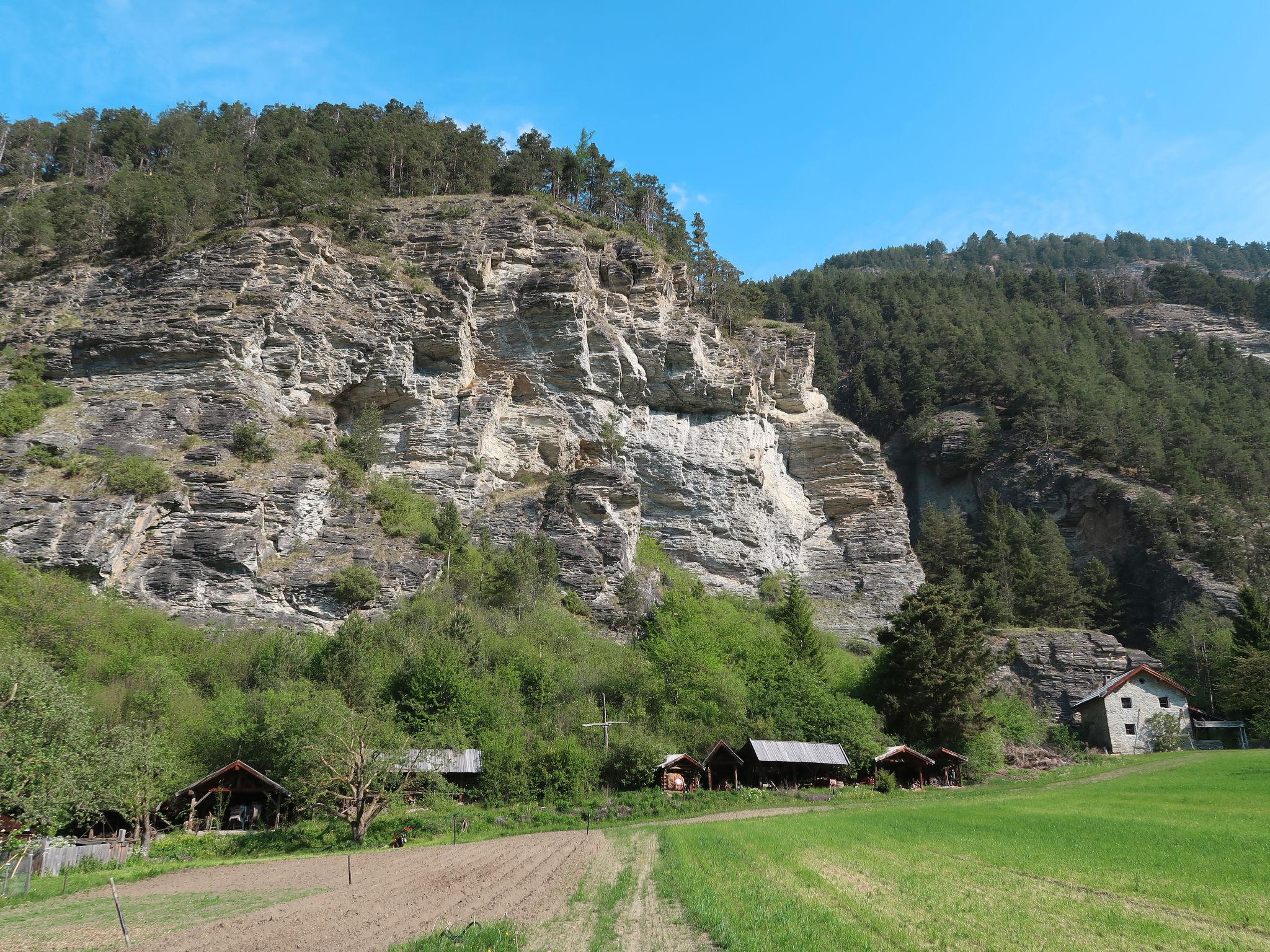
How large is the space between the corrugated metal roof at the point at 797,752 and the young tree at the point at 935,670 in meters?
5.83

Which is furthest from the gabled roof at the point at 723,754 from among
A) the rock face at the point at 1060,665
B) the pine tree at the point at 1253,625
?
the pine tree at the point at 1253,625

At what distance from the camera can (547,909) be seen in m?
12.5

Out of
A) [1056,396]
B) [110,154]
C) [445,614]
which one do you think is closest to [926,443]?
[1056,396]

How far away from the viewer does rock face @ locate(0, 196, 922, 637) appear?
1455 inches

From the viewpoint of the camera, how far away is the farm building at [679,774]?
108ft

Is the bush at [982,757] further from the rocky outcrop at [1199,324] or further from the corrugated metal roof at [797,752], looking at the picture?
the rocky outcrop at [1199,324]

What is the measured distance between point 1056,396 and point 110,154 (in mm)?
89414

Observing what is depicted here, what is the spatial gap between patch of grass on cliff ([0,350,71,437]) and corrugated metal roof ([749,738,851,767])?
1524 inches

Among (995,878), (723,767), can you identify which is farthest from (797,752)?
(995,878)

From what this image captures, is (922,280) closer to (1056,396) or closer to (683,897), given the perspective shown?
(1056,396)

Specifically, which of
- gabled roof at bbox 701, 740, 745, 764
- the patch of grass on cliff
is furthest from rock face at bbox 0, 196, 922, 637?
gabled roof at bbox 701, 740, 745, 764

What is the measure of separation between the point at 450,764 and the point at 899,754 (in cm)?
2017

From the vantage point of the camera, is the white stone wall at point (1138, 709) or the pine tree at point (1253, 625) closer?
the white stone wall at point (1138, 709)

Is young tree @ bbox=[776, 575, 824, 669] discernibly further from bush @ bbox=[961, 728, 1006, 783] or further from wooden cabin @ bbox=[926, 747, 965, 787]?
bush @ bbox=[961, 728, 1006, 783]
